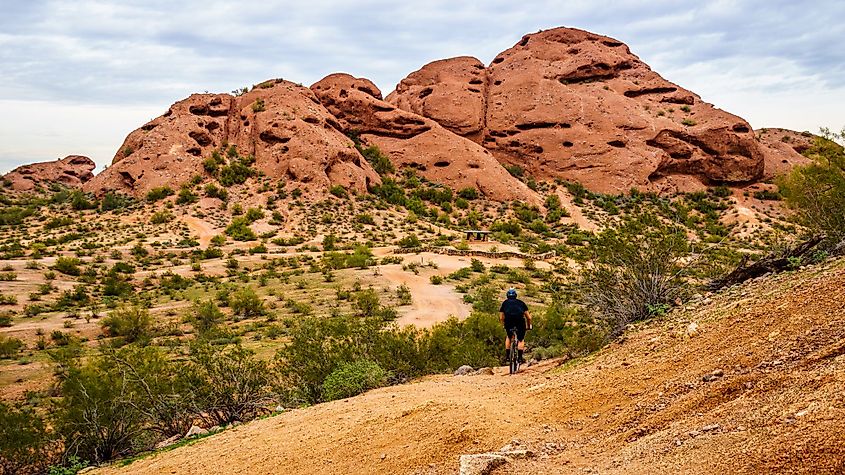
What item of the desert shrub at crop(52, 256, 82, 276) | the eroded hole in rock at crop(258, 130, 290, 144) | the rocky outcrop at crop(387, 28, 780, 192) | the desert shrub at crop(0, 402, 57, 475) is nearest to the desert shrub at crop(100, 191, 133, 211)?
the eroded hole in rock at crop(258, 130, 290, 144)

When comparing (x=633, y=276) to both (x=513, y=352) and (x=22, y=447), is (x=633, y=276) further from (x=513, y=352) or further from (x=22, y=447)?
(x=22, y=447)

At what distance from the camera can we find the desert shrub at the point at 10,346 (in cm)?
→ 1490

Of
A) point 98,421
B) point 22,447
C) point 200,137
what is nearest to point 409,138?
point 200,137

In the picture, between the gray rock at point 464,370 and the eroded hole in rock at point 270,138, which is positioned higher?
the eroded hole in rock at point 270,138

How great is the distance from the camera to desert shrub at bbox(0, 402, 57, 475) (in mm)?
8125

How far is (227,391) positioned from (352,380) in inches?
90.4

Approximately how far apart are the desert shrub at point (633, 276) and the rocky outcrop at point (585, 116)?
4342cm

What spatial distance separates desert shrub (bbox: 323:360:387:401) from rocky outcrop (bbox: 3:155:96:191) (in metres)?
63.4

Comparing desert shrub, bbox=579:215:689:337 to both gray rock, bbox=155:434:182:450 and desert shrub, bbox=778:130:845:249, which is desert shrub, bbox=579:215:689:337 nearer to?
desert shrub, bbox=778:130:845:249

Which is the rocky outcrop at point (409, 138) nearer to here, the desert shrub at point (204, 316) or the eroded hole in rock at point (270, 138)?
the eroded hole in rock at point (270, 138)

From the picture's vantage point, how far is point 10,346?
15.2 meters

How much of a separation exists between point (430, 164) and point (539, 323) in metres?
39.3

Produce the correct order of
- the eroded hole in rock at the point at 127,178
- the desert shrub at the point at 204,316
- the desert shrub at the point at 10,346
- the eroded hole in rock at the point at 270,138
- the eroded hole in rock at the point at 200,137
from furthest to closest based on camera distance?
the eroded hole in rock at the point at 200,137 < the eroded hole in rock at the point at 270,138 < the eroded hole in rock at the point at 127,178 < the desert shrub at the point at 204,316 < the desert shrub at the point at 10,346

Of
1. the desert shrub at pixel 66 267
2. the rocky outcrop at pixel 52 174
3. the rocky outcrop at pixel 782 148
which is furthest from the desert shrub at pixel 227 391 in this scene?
the rocky outcrop at pixel 52 174
